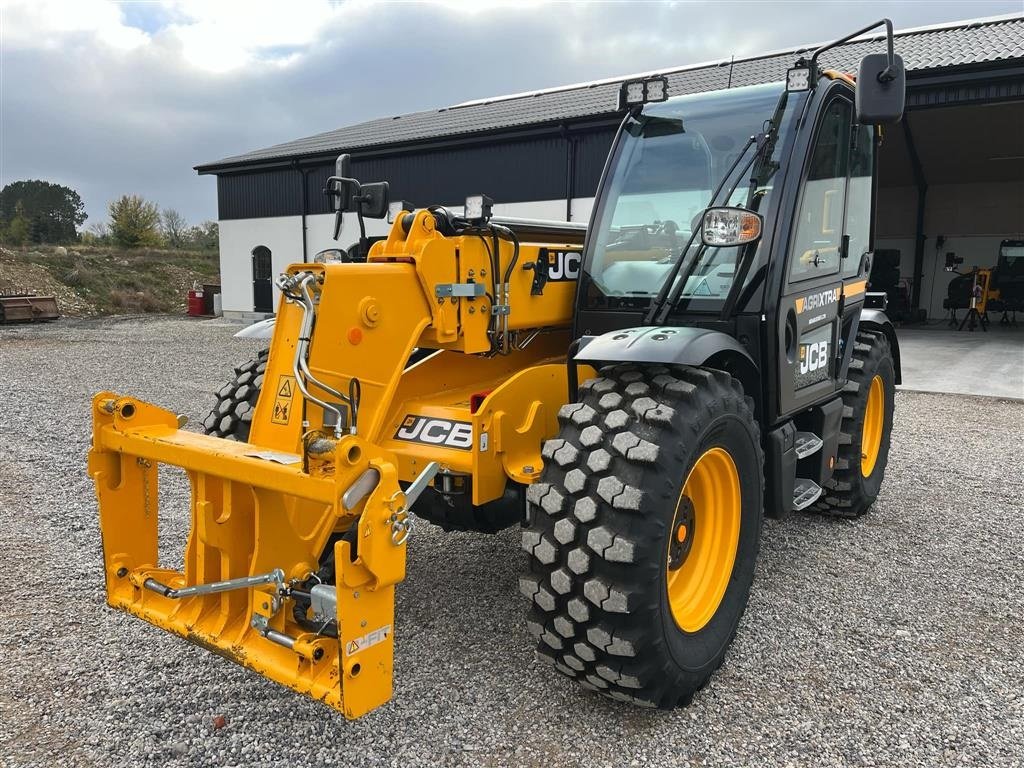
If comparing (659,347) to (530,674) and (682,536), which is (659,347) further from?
(530,674)

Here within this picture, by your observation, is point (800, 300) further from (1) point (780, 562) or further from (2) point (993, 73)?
(2) point (993, 73)

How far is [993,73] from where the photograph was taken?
1145 centimetres

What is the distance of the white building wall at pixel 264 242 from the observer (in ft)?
65.2

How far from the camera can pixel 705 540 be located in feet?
10.4

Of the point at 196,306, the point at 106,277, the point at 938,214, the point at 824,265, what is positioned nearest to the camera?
the point at 824,265

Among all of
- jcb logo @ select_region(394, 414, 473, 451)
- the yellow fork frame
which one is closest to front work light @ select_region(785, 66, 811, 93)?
jcb logo @ select_region(394, 414, 473, 451)

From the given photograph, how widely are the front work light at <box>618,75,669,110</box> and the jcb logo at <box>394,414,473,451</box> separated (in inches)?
75.9

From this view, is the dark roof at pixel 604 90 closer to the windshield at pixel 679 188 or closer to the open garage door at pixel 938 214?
the open garage door at pixel 938 214

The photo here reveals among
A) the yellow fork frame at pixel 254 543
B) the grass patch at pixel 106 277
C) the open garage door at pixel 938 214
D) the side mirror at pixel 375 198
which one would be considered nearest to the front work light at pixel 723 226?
the side mirror at pixel 375 198

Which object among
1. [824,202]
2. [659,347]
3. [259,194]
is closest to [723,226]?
[659,347]

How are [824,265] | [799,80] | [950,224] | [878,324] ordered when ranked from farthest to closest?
[950,224] < [878,324] < [824,265] < [799,80]

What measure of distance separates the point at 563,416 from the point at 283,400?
1044 mm

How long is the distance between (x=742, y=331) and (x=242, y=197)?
20864mm

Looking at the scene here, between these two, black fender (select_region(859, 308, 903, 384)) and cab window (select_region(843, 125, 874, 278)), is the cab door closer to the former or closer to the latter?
cab window (select_region(843, 125, 874, 278))
